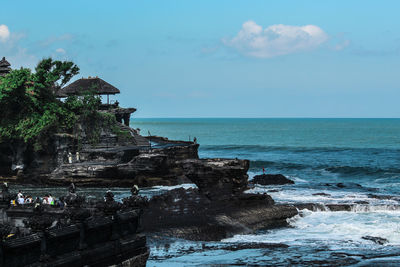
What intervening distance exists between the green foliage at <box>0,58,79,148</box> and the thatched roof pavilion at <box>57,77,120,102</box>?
14.7ft

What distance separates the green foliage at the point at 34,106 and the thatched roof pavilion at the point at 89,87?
4.47m

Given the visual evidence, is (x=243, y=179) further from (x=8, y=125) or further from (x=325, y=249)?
(x=8, y=125)

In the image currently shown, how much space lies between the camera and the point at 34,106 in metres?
55.7

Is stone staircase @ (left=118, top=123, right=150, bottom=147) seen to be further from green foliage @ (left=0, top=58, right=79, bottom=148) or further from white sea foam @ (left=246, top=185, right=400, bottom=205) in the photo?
white sea foam @ (left=246, top=185, right=400, bottom=205)

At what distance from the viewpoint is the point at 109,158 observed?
5294 cm

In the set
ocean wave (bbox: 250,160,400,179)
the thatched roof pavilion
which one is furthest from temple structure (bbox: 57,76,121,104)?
ocean wave (bbox: 250,160,400,179)

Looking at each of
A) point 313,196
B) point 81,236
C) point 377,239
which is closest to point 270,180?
point 313,196

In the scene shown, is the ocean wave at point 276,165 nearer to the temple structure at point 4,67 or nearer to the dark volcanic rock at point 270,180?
the dark volcanic rock at point 270,180

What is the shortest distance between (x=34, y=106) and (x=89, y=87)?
8.43 metres

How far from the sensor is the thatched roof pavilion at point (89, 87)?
6220 centimetres

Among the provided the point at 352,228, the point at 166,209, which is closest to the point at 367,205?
the point at 352,228

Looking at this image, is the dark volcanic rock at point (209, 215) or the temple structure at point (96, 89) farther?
the temple structure at point (96, 89)

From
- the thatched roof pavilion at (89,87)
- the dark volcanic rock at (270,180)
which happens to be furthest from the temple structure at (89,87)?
the dark volcanic rock at (270,180)

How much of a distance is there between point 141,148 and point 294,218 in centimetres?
2387
